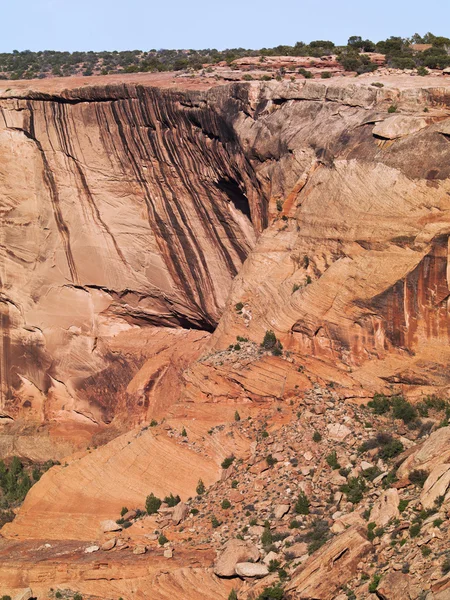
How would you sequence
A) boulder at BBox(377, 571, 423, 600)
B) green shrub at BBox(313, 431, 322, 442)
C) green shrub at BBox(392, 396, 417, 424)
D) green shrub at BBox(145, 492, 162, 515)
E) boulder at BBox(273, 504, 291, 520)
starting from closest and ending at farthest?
boulder at BBox(377, 571, 423, 600), boulder at BBox(273, 504, 291, 520), green shrub at BBox(392, 396, 417, 424), green shrub at BBox(313, 431, 322, 442), green shrub at BBox(145, 492, 162, 515)

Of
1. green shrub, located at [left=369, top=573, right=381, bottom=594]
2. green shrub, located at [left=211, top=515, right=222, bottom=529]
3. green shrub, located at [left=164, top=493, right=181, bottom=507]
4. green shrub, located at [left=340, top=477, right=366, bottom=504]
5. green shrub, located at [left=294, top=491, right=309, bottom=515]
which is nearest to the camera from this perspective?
green shrub, located at [left=369, top=573, right=381, bottom=594]

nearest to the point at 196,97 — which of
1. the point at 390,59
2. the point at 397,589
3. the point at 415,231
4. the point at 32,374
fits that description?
the point at 390,59

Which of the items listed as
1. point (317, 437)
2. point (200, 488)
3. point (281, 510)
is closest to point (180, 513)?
point (200, 488)

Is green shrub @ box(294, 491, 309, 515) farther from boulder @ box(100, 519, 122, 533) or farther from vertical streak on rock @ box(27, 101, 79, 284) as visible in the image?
vertical streak on rock @ box(27, 101, 79, 284)

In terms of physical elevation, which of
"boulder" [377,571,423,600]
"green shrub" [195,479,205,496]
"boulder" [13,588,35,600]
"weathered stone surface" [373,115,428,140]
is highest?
"weathered stone surface" [373,115,428,140]

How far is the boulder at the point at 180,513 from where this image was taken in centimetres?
3631

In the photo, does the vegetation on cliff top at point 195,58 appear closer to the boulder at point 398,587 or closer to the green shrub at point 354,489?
the green shrub at point 354,489

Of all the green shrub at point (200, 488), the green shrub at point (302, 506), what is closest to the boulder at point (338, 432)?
the green shrub at point (302, 506)

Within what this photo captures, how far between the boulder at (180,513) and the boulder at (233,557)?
3.64 metres

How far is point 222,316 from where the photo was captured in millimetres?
41594

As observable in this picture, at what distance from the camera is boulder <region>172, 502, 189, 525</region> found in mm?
36312

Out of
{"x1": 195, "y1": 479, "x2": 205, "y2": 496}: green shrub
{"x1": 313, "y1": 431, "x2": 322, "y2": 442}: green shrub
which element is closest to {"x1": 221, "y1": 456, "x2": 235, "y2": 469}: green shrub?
{"x1": 195, "y1": 479, "x2": 205, "y2": 496}: green shrub

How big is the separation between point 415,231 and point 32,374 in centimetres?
2302

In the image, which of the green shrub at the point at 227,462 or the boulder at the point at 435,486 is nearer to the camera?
the boulder at the point at 435,486
